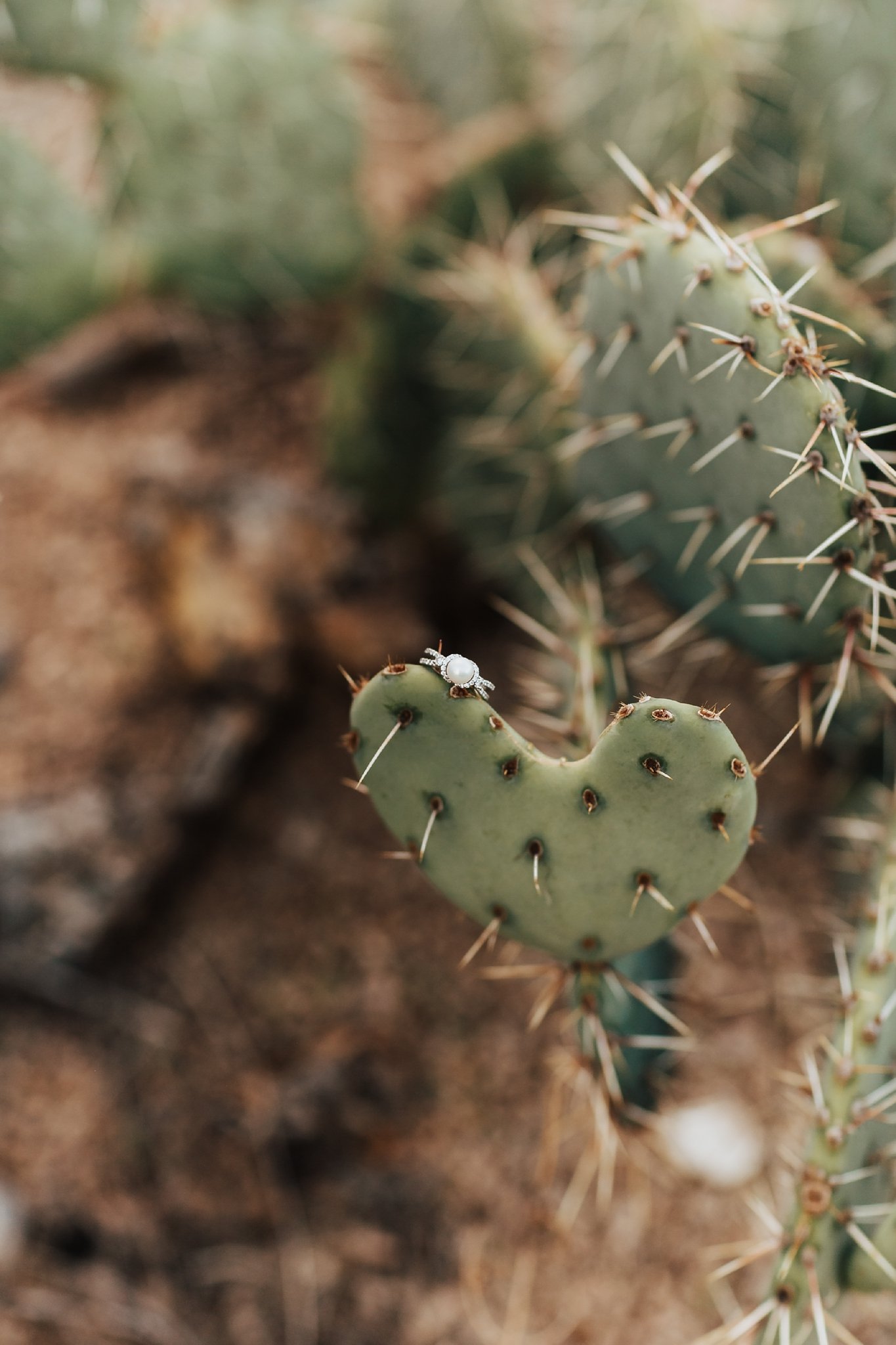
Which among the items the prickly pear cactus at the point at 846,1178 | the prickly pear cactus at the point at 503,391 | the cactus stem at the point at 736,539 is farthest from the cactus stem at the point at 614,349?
the prickly pear cactus at the point at 846,1178

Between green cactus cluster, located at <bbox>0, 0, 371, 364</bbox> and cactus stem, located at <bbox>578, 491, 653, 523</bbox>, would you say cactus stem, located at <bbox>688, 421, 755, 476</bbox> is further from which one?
green cactus cluster, located at <bbox>0, 0, 371, 364</bbox>

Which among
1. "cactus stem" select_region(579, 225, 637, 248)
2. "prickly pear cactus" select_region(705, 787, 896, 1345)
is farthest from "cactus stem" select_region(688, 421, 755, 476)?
"prickly pear cactus" select_region(705, 787, 896, 1345)

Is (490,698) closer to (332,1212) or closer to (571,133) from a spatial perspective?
(332,1212)

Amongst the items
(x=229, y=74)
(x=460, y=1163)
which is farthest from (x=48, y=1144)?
(x=229, y=74)

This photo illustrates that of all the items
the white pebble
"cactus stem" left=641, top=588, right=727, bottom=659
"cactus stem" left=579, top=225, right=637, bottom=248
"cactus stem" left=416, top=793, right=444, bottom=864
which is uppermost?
"cactus stem" left=579, top=225, right=637, bottom=248

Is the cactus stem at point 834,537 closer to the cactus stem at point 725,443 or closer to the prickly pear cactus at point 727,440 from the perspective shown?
the prickly pear cactus at point 727,440

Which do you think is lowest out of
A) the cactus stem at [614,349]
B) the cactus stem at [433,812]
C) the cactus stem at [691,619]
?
the cactus stem at [691,619]
